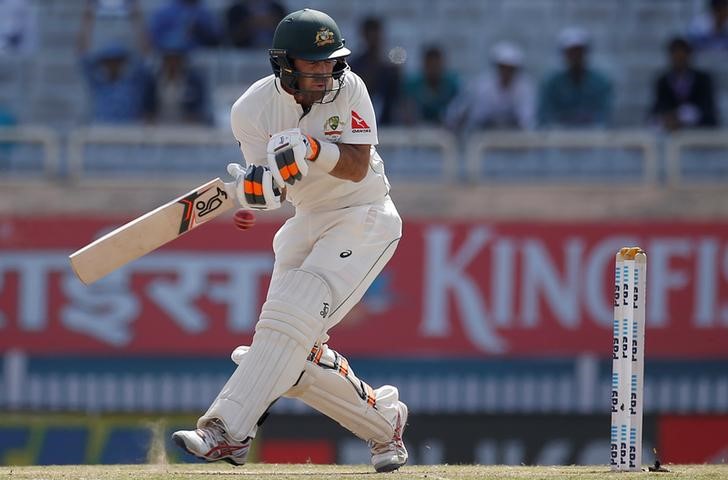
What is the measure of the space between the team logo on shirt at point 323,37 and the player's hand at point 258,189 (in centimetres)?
47

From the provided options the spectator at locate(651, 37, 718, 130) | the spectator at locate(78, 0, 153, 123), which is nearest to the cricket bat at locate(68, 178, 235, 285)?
the spectator at locate(78, 0, 153, 123)

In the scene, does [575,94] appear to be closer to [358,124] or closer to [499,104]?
[499,104]

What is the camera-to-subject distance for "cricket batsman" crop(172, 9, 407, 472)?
15.6 feet

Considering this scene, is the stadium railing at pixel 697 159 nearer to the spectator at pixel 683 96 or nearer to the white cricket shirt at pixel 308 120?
the spectator at pixel 683 96

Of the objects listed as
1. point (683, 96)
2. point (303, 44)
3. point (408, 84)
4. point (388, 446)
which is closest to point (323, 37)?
point (303, 44)

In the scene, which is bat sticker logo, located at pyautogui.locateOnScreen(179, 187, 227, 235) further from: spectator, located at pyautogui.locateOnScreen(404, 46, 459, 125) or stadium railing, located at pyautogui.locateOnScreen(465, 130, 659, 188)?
spectator, located at pyautogui.locateOnScreen(404, 46, 459, 125)

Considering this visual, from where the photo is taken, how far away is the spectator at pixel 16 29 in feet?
37.0

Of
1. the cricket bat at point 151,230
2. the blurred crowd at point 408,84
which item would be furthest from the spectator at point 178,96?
the cricket bat at point 151,230

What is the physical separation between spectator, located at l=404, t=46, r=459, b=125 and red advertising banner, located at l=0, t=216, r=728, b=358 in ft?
4.88

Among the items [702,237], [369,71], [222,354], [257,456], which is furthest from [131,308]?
[702,237]

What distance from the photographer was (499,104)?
10109mm

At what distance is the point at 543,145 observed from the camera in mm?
9461

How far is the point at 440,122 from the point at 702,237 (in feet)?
6.89

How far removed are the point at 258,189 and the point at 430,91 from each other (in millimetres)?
5639
